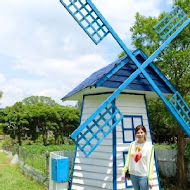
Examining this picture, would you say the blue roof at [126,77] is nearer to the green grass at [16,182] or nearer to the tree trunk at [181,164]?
the tree trunk at [181,164]

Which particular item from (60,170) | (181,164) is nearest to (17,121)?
(181,164)

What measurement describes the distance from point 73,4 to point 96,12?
53 cm

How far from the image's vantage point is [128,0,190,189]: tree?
283 inches

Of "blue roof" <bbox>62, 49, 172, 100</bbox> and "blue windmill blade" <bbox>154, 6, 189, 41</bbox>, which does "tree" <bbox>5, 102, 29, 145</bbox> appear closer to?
"blue windmill blade" <bbox>154, 6, 189, 41</bbox>

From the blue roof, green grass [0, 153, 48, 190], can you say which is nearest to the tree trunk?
the blue roof

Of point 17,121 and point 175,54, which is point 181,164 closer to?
point 175,54

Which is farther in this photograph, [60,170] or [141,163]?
[141,163]

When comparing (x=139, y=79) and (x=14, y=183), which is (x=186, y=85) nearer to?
(x=139, y=79)

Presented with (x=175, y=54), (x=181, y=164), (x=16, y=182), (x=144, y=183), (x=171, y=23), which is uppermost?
(x=171, y=23)

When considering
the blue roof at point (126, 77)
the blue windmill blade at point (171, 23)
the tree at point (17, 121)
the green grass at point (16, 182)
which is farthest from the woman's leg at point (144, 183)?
the tree at point (17, 121)

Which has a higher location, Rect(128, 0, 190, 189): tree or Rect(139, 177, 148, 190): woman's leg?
Rect(128, 0, 190, 189): tree

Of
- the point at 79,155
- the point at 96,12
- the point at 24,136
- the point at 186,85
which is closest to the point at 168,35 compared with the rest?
the point at 186,85

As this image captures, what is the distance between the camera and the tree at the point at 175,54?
718cm

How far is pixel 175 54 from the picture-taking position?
6965mm
